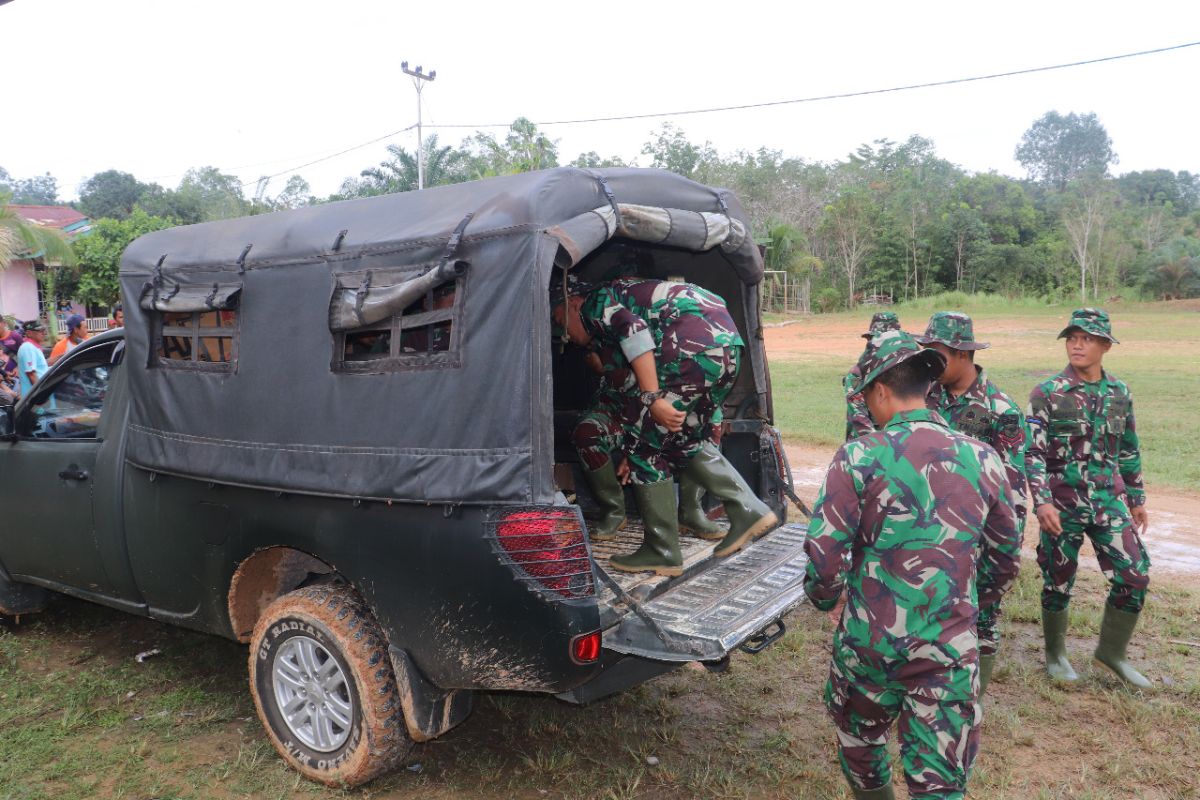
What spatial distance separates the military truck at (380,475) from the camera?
2912mm

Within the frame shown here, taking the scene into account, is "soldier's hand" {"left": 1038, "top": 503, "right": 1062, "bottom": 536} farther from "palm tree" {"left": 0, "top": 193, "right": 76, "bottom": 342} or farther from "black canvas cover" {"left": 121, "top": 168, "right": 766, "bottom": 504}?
"palm tree" {"left": 0, "top": 193, "right": 76, "bottom": 342}

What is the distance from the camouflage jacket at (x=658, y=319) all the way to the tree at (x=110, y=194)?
60.5 metres

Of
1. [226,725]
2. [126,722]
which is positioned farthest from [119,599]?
[226,725]

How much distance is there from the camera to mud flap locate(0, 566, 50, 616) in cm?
482

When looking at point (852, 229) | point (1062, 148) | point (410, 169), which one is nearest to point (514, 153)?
point (410, 169)

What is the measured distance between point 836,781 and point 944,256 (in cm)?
4089

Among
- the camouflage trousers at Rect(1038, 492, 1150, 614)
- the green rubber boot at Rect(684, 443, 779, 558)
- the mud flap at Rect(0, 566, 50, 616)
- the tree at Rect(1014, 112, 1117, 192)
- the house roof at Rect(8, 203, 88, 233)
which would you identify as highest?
the tree at Rect(1014, 112, 1117, 192)

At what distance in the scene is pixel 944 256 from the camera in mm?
40719

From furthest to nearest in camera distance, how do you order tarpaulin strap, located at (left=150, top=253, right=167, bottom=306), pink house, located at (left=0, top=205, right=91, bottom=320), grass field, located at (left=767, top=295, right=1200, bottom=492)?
pink house, located at (left=0, top=205, right=91, bottom=320) < grass field, located at (left=767, top=295, right=1200, bottom=492) < tarpaulin strap, located at (left=150, top=253, right=167, bottom=306)

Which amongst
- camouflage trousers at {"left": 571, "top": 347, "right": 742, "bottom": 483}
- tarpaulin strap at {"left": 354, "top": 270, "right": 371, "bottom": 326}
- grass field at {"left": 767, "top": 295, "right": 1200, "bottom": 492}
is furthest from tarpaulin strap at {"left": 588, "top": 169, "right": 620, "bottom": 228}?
grass field at {"left": 767, "top": 295, "right": 1200, "bottom": 492}

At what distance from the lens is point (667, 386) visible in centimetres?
382

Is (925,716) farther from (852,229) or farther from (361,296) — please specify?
(852,229)

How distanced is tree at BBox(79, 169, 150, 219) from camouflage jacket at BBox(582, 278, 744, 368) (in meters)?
60.5

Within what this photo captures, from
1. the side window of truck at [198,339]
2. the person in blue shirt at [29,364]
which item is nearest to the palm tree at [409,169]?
the person in blue shirt at [29,364]
